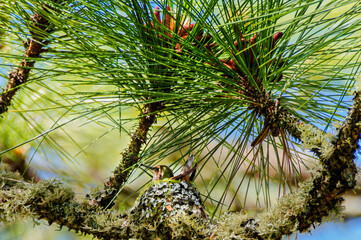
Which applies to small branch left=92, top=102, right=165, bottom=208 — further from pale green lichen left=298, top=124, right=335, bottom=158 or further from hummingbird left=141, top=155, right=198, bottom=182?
pale green lichen left=298, top=124, right=335, bottom=158

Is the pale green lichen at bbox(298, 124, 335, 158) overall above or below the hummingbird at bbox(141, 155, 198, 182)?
above

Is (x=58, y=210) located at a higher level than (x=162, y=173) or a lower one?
lower

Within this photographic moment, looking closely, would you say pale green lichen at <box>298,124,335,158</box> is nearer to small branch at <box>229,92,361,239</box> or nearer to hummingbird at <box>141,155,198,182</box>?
small branch at <box>229,92,361,239</box>

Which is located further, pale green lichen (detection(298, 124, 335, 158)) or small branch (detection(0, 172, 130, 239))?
small branch (detection(0, 172, 130, 239))

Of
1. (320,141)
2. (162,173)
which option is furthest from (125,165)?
(320,141)

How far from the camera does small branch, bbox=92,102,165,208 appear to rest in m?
0.47

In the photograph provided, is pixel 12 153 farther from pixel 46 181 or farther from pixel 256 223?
pixel 256 223

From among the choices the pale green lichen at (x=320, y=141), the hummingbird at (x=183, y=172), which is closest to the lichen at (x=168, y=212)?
the hummingbird at (x=183, y=172)

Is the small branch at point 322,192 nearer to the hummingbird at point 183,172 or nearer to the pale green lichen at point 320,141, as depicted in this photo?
the pale green lichen at point 320,141

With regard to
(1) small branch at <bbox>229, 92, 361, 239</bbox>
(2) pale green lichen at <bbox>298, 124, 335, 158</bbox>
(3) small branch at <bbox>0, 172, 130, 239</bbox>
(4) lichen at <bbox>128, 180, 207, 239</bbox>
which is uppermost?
(2) pale green lichen at <bbox>298, 124, 335, 158</bbox>

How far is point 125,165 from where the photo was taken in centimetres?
48

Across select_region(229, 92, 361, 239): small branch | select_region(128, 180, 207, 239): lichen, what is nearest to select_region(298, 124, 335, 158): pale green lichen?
select_region(229, 92, 361, 239): small branch

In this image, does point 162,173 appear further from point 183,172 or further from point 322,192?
point 322,192

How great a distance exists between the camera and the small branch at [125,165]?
47 centimetres
